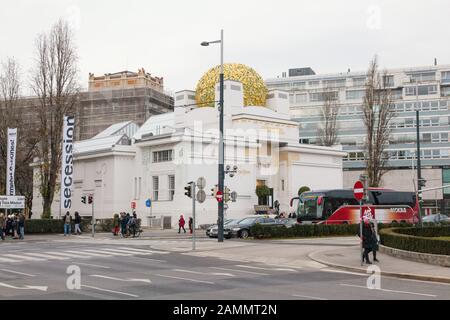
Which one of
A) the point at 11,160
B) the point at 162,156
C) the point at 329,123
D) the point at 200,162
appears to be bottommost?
the point at 11,160

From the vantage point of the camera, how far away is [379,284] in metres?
16.4

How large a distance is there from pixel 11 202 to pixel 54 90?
12156 millimetres

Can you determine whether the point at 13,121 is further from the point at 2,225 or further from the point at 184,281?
the point at 184,281

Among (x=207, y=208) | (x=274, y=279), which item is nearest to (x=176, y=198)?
(x=207, y=208)

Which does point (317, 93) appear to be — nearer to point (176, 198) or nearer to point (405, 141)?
point (405, 141)

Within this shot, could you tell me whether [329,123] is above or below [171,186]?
above

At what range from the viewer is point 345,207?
4638 centimetres

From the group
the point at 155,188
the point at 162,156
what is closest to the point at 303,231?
the point at 162,156

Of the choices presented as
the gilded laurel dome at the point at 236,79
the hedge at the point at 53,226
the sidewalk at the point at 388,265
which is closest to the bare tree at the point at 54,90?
the hedge at the point at 53,226

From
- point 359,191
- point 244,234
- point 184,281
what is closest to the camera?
point 184,281

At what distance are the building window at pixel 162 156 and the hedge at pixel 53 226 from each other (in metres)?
10.2

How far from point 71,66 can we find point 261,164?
23.0 meters

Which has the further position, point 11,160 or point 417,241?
point 11,160
